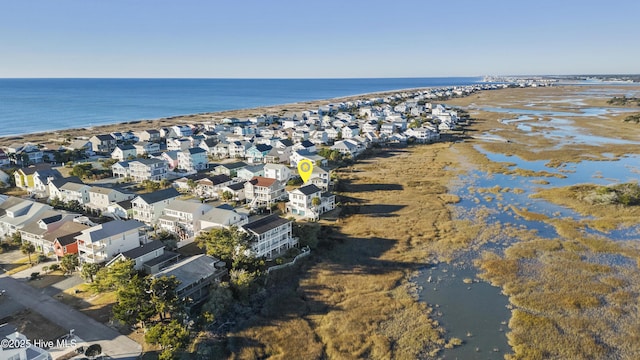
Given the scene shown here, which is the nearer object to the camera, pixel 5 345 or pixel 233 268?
pixel 5 345

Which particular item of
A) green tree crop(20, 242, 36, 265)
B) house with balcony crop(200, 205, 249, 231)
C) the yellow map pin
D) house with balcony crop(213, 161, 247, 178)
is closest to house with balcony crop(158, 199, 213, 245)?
house with balcony crop(200, 205, 249, 231)

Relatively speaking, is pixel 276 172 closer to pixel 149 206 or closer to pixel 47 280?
pixel 149 206

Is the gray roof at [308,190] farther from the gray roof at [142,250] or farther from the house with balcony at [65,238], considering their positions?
the house with balcony at [65,238]

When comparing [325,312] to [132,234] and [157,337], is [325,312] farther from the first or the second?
[132,234]

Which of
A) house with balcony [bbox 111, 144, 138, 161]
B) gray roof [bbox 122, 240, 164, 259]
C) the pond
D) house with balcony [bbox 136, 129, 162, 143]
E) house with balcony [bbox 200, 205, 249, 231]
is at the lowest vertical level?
the pond

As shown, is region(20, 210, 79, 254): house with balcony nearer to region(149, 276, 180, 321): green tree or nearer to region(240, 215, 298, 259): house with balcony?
region(149, 276, 180, 321): green tree

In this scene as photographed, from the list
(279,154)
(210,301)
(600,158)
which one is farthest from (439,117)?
(210,301)
